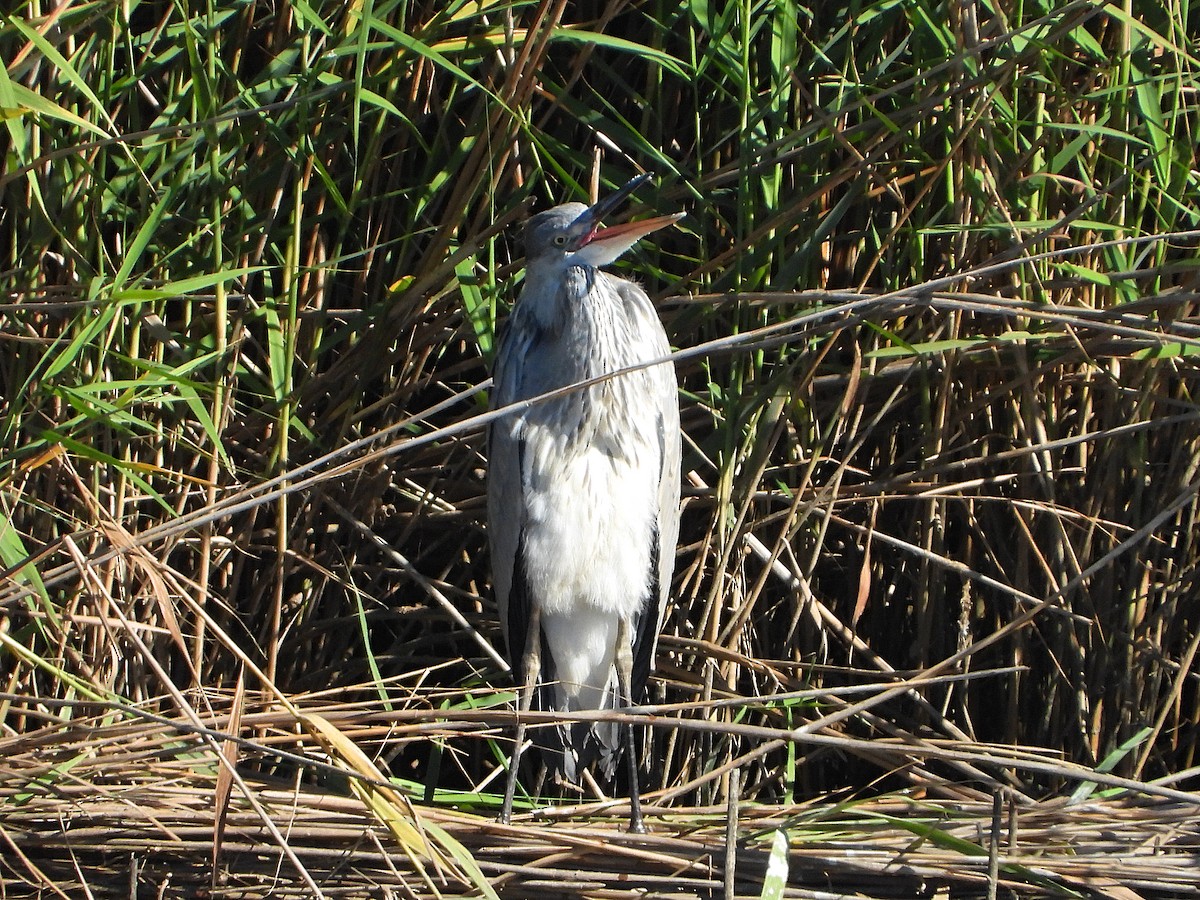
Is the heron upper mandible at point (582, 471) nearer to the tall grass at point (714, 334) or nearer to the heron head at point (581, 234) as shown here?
the heron head at point (581, 234)

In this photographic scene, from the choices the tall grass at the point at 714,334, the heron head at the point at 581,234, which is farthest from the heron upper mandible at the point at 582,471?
the tall grass at the point at 714,334

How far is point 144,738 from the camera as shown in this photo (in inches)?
87.0

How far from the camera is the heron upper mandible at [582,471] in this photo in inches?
104

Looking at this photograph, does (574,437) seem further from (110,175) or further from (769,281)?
(110,175)

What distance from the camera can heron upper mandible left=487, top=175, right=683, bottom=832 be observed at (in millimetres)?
2650

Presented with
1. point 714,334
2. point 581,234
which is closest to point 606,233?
point 581,234

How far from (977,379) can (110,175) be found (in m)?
1.76

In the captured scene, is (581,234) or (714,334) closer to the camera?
(581,234)

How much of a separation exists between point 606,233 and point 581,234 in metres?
0.05

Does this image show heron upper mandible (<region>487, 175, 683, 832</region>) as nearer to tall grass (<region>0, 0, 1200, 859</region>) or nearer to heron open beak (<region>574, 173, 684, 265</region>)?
heron open beak (<region>574, 173, 684, 265</region>)

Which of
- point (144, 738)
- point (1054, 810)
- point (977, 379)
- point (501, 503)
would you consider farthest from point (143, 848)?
point (977, 379)

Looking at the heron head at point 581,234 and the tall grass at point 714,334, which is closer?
the tall grass at point 714,334

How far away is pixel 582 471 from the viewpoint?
2680mm

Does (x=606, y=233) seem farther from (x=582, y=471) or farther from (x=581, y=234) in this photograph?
(x=582, y=471)
